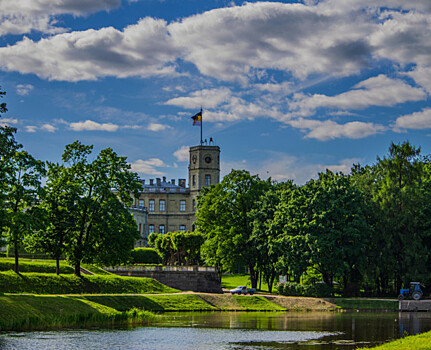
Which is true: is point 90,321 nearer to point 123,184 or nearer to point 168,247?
point 123,184

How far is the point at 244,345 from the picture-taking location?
91.2 ft

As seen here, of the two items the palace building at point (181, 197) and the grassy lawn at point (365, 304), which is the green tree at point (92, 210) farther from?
the palace building at point (181, 197)

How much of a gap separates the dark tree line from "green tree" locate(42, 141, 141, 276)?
1594 cm

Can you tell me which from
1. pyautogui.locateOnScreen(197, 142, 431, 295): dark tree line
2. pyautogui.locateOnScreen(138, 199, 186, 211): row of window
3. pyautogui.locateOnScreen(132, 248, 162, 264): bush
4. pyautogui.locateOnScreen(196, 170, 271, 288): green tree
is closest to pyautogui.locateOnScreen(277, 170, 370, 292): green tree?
pyautogui.locateOnScreen(197, 142, 431, 295): dark tree line

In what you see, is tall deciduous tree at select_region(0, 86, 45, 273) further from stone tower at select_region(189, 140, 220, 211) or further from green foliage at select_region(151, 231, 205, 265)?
stone tower at select_region(189, 140, 220, 211)

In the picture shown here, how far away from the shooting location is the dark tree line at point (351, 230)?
5822 centimetres

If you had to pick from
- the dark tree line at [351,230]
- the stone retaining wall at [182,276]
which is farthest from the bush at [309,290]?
Answer: the stone retaining wall at [182,276]

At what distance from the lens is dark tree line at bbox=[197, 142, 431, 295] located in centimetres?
5822

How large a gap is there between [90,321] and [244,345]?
12.5 metres

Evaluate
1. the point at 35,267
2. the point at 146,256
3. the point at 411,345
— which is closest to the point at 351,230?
the point at 35,267

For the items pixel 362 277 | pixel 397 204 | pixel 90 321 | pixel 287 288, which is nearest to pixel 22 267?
pixel 90 321

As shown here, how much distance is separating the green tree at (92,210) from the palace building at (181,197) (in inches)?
2660

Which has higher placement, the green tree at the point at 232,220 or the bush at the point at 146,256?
the green tree at the point at 232,220

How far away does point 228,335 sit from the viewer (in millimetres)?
32094
